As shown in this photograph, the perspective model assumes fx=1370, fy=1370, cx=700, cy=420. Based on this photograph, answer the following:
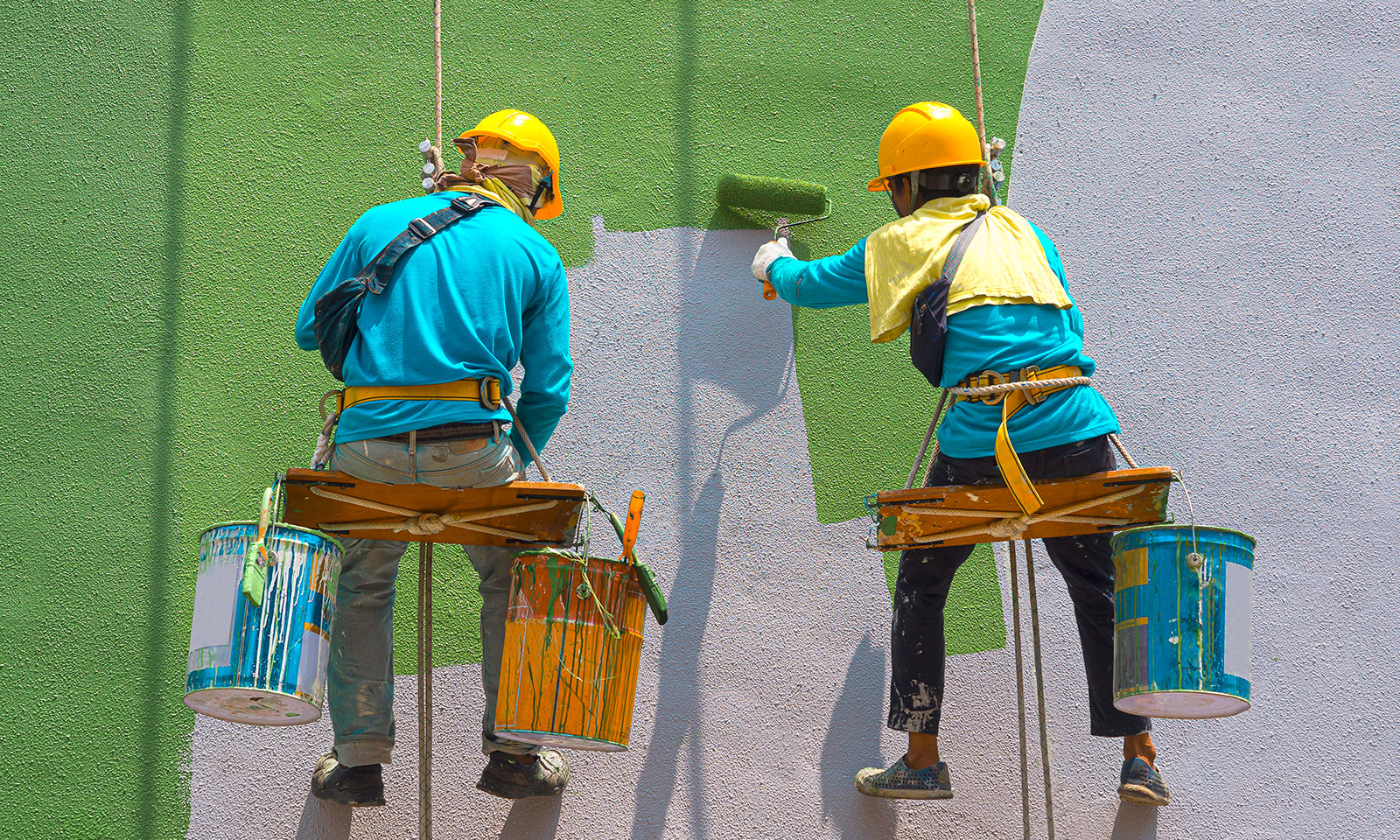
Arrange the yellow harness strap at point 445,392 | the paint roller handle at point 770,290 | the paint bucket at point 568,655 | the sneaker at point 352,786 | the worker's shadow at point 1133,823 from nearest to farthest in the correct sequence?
the paint bucket at point 568,655 → the yellow harness strap at point 445,392 → the sneaker at point 352,786 → the paint roller handle at point 770,290 → the worker's shadow at point 1133,823

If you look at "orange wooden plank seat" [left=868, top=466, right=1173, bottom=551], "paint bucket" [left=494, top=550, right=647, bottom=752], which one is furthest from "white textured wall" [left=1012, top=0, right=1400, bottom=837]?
"paint bucket" [left=494, top=550, right=647, bottom=752]

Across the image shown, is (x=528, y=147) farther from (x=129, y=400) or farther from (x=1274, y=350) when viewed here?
(x=1274, y=350)

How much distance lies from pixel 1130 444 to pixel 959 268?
4.48ft

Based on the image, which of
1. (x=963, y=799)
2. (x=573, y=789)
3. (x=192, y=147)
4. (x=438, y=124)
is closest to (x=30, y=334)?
(x=192, y=147)

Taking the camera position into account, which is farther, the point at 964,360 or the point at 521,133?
the point at 521,133

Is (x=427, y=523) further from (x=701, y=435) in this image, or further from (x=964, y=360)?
(x=964, y=360)

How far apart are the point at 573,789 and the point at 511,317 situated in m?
1.39

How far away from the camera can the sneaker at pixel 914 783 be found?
372 cm

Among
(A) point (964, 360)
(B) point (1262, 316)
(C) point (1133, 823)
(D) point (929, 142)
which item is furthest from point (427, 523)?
(B) point (1262, 316)

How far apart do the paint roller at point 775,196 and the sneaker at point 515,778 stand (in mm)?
1817

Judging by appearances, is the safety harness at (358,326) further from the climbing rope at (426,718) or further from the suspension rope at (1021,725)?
the suspension rope at (1021,725)

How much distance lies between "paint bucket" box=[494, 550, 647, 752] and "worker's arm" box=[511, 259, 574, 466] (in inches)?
18.4

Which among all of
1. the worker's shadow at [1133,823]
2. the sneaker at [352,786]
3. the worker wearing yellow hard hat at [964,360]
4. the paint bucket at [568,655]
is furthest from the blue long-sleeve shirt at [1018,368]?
the sneaker at [352,786]

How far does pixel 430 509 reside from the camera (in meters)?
3.26
